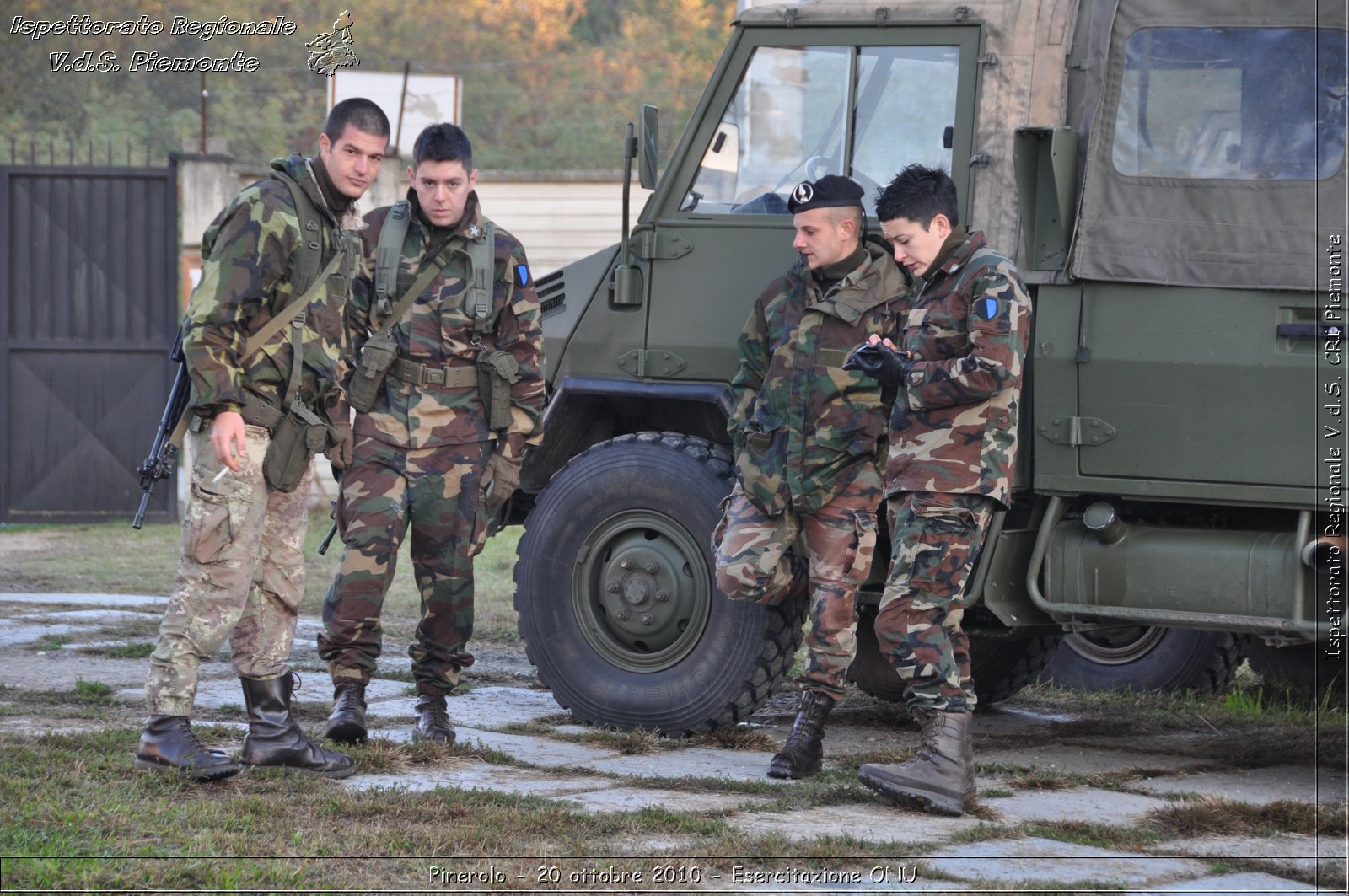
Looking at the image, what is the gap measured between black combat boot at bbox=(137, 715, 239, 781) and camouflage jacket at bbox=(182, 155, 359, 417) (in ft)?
2.92

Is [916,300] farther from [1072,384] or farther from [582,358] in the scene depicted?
[582,358]

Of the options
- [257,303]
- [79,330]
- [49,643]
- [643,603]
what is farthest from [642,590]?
[79,330]

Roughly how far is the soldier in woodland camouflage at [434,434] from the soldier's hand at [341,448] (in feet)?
0.16

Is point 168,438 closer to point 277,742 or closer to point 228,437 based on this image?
point 228,437

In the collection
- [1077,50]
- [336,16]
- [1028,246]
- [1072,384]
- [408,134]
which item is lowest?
[1072,384]

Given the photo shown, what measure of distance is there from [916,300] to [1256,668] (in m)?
3.05

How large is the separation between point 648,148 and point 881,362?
51.2 inches

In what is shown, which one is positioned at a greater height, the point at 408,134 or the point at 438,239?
the point at 408,134

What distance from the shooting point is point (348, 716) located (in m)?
5.00

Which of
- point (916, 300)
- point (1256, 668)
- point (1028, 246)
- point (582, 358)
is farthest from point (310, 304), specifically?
point (1256, 668)

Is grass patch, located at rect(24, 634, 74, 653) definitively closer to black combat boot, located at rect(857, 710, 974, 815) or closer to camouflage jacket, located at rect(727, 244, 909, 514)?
camouflage jacket, located at rect(727, 244, 909, 514)

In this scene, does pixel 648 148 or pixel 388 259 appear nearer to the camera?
pixel 388 259

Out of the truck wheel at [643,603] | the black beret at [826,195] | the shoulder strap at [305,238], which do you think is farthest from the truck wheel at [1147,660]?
the shoulder strap at [305,238]

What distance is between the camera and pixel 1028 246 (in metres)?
5.10
